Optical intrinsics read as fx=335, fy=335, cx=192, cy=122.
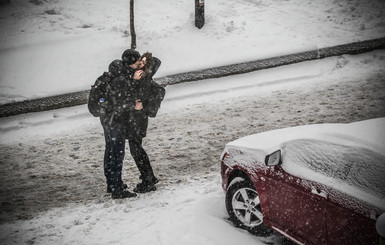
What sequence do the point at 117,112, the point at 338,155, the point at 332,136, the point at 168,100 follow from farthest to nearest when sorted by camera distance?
the point at 168,100 < the point at 117,112 < the point at 332,136 < the point at 338,155

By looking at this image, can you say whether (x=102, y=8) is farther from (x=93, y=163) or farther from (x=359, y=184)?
(x=359, y=184)

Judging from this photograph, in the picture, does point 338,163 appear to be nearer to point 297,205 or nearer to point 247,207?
point 297,205

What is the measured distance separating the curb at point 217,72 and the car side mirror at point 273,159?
6475 mm

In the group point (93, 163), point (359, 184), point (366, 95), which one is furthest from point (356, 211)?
point (366, 95)

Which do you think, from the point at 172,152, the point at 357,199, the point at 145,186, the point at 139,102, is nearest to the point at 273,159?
the point at 357,199

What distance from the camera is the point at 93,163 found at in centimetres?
604

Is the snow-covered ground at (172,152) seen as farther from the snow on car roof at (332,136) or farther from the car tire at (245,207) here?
the snow on car roof at (332,136)

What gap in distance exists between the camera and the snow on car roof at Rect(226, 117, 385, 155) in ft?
10.5

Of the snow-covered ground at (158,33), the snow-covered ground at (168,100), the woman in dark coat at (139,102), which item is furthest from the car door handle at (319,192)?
the snow-covered ground at (158,33)

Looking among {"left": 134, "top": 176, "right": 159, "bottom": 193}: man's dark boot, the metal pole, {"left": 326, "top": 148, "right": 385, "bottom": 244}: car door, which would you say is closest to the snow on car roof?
{"left": 326, "top": 148, "right": 385, "bottom": 244}: car door

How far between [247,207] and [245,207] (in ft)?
0.11

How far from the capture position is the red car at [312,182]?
284 centimetres

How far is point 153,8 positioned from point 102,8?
1969mm

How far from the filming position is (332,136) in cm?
348
